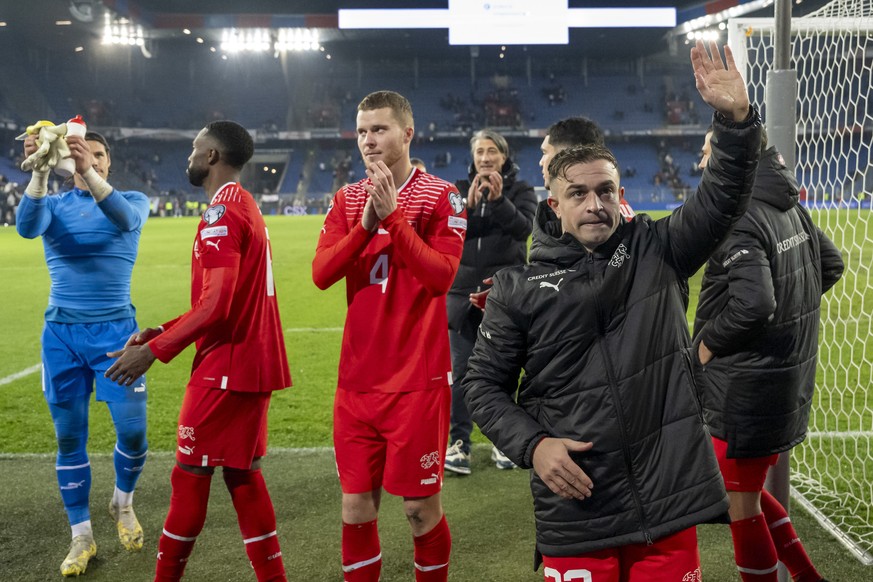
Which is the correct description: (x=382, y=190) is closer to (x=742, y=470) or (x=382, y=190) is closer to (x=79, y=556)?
(x=742, y=470)

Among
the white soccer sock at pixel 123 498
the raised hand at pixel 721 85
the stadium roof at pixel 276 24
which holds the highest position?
the stadium roof at pixel 276 24

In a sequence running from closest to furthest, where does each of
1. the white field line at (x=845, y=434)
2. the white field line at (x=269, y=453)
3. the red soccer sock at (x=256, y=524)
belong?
the red soccer sock at (x=256, y=524), the white field line at (x=845, y=434), the white field line at (x=269, y=453)

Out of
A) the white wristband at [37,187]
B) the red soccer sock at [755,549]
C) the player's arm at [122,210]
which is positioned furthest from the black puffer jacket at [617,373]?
the white wristband at [37,187]

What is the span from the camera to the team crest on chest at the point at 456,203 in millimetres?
3129

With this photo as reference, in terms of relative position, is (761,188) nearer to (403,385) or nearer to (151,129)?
(403,385)

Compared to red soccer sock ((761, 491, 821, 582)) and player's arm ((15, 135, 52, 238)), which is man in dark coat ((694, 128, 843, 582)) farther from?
player's arm ((15, 135, 52, 238))

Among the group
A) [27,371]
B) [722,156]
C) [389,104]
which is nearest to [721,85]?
[722,156]

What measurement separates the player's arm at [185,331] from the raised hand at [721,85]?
5.84 ft

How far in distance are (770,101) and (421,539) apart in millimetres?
2074

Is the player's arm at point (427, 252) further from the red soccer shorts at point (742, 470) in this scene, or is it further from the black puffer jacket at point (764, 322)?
the red soccer shorts at point (742, 470)

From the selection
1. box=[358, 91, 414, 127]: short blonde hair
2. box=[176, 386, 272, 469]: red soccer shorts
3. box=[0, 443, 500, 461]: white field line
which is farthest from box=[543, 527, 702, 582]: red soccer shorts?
A: box=[0, 443, 500, 461]: white field line

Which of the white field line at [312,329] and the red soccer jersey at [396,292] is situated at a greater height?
the red soccer jersey at [396,292]

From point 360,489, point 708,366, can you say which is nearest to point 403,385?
point 360,489

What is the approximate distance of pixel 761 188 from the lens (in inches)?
114
